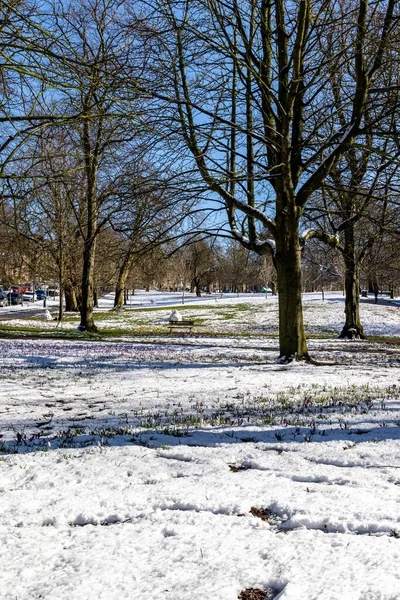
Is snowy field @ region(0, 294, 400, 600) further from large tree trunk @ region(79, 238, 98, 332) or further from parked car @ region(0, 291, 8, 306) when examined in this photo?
parked car @ region(0, 291, 8, 306)

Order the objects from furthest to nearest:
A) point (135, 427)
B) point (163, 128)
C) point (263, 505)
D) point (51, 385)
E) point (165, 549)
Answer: point (163, 128) → point (51, 385) → point (135, 427) → point (263, 505) → point (165, 549)

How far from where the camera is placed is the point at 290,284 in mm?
11156

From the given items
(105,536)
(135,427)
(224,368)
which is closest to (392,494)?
(105,536)

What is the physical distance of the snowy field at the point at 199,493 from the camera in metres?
2.19

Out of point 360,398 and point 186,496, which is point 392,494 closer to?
point 186,496

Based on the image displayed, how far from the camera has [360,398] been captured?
22.6ft

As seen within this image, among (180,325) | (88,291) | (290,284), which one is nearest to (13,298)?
(180,325)

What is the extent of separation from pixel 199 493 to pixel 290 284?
27.6 ft

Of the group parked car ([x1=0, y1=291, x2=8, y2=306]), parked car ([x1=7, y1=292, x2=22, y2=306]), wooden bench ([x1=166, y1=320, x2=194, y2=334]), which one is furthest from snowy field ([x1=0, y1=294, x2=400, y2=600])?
parked car ([x1=7, y1=292, x2=22, y2=306])

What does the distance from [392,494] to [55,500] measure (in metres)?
2.44

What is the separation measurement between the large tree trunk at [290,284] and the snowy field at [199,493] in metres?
3.61

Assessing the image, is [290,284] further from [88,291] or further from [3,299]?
[3,299]

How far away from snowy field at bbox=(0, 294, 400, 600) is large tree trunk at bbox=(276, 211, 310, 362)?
3.61 metres

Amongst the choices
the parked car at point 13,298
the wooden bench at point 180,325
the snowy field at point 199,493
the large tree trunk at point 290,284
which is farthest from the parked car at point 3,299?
the snowy field at point 199,493
